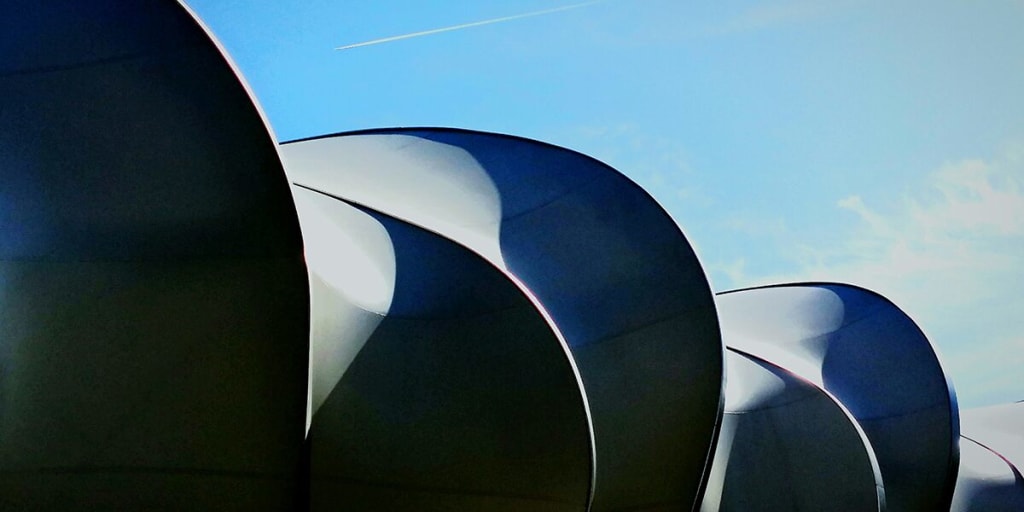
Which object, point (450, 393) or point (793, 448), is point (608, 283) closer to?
point (450, 393)

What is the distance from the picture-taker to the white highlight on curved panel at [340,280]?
13414 millimetres

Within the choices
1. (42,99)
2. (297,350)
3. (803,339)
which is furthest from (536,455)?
(803,339)

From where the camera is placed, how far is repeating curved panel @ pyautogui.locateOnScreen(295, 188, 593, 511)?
44.7 ft

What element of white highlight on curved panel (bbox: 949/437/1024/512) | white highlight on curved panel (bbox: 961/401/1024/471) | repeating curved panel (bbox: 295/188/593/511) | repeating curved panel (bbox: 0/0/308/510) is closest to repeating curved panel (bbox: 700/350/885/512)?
repeating curved panel (bbox: 295/188/593/511)

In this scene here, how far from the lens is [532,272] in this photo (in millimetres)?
18594

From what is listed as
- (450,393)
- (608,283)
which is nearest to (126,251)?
(450,393)

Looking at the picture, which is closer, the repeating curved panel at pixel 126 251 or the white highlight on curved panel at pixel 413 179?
the repeating curved panel at pixel 126 251

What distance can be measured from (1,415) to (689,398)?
12.3 meters

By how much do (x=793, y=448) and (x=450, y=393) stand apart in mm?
12179

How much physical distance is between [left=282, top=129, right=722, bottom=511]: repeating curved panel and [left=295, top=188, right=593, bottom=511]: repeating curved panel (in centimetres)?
321

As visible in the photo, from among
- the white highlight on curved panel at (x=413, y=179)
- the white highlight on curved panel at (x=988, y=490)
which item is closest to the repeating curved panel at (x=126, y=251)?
the white highlight on curved panel at (x=413, y=179)

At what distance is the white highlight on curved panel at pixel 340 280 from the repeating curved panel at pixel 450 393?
0.10ft

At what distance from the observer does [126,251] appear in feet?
35.7

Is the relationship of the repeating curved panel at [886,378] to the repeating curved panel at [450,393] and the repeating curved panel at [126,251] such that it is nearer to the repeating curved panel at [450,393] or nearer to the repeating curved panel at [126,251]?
the repeating curved panel at [450,393]
